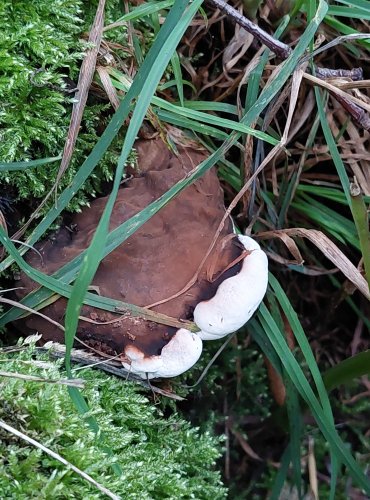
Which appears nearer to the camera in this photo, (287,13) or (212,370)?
(287,13)

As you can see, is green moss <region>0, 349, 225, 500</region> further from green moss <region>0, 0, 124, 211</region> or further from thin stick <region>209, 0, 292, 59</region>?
thin stick <region>209, 0, 292, 59</region>

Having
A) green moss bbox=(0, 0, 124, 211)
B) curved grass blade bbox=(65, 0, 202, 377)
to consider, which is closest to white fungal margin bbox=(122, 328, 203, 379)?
curved grass blade bbox=(65, 0, 202, 377)

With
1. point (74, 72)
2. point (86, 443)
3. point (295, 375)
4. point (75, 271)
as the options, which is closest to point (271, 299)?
point (295, 375)

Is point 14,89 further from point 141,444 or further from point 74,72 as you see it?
point 141,444

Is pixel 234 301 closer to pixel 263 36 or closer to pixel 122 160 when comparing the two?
pixel 122 160

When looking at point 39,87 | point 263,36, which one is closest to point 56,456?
point 39,87

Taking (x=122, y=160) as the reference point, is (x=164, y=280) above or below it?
below
